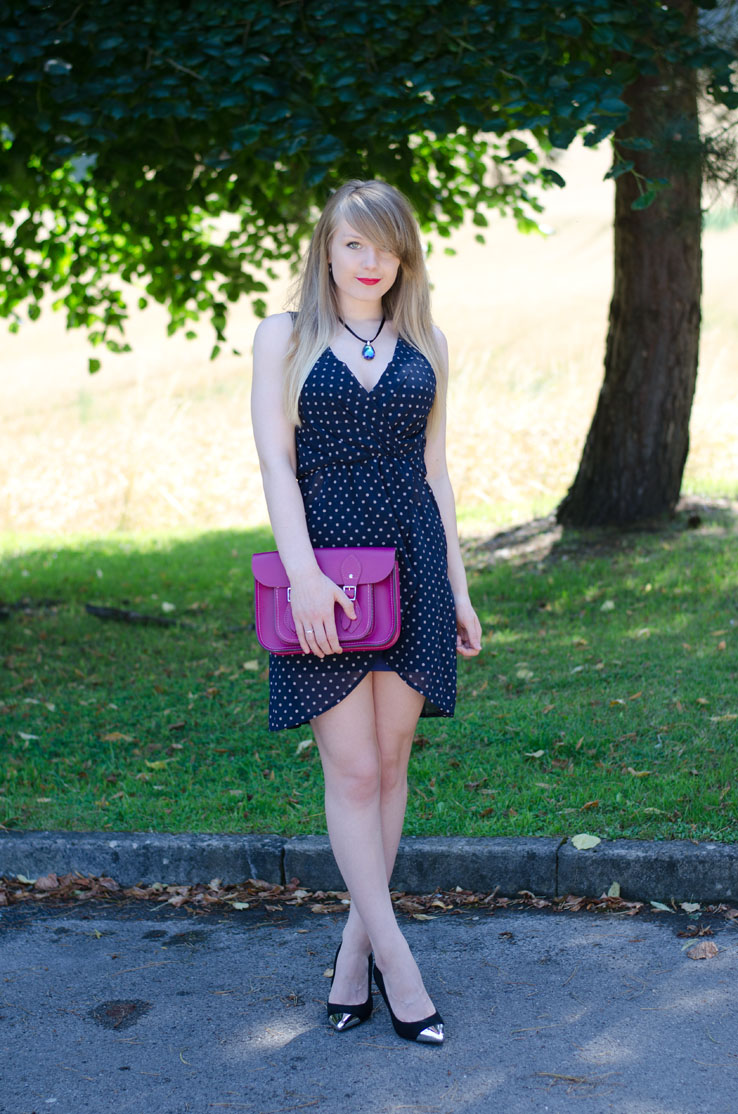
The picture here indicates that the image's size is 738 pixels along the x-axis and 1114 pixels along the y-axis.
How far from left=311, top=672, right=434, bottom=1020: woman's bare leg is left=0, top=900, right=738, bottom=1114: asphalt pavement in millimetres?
142

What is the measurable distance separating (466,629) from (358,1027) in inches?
42.1

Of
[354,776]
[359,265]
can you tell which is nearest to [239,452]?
[359,265]

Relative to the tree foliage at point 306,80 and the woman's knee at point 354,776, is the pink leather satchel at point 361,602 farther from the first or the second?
the tree foliage at point 306,80

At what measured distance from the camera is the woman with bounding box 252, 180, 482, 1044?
279 centimetres

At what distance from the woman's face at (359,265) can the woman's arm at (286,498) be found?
18 centimetres

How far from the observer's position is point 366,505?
2.81 meters

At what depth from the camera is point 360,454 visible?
2834 mm

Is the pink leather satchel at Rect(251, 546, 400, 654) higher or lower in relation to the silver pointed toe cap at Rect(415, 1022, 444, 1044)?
higher

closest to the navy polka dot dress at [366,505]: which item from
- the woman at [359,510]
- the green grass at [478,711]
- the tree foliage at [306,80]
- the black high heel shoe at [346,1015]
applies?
the woman at [359,510]

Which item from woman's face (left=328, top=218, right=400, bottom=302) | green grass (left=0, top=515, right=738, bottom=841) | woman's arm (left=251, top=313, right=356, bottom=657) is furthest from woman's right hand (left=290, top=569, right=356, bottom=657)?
green grass (left=0, top=515, right=738, bottom=841)

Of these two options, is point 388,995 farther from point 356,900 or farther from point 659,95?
point 659,95

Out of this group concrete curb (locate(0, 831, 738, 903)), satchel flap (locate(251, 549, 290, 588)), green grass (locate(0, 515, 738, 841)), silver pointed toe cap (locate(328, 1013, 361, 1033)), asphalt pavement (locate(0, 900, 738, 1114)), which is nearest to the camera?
asphalt pavement (locate(0, 900, 738, 1114))

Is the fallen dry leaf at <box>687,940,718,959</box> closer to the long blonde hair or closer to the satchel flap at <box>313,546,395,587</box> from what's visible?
the satchel flap at <box>313,546,395,587</box>

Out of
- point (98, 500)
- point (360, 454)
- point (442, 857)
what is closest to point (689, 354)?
point (442, 857)
